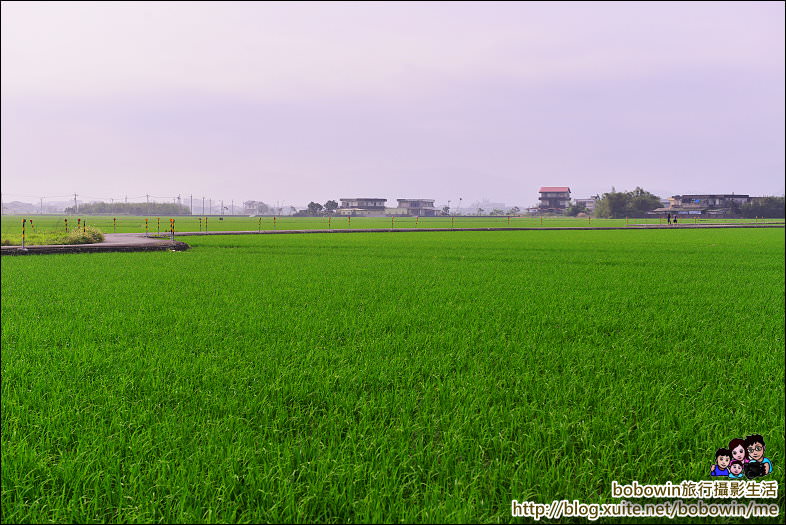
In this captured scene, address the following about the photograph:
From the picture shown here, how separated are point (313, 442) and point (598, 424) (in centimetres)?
206

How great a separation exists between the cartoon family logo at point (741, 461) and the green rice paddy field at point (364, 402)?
61cm

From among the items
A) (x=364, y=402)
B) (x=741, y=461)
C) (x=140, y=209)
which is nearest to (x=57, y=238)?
(x=364, y=402)

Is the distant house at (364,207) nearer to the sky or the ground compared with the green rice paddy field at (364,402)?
nearer to the sky

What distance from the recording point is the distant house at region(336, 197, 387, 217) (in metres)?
169

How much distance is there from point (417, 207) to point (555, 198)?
46828 mm

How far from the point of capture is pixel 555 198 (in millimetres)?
172125

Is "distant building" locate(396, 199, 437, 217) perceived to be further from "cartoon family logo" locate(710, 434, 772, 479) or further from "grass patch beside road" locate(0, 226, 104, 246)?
"cartoon family logo" locate(710, 434, 772, 479)

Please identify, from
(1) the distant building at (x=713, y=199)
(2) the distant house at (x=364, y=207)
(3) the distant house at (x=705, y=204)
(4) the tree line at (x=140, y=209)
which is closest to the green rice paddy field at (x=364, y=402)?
(3) the distant house at (x=705, y=204)

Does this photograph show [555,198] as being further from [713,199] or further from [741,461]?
[741,461]

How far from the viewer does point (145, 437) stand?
349 centimetres

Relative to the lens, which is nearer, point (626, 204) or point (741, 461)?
point (741, 461)

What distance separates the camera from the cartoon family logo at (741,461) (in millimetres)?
2312

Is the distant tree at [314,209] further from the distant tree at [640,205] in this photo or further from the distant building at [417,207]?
the distant tree at [640,205]

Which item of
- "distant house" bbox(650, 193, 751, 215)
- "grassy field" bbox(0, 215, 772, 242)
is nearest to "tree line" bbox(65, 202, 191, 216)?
"grassy field" bbox(0, 215, 772, 242)
